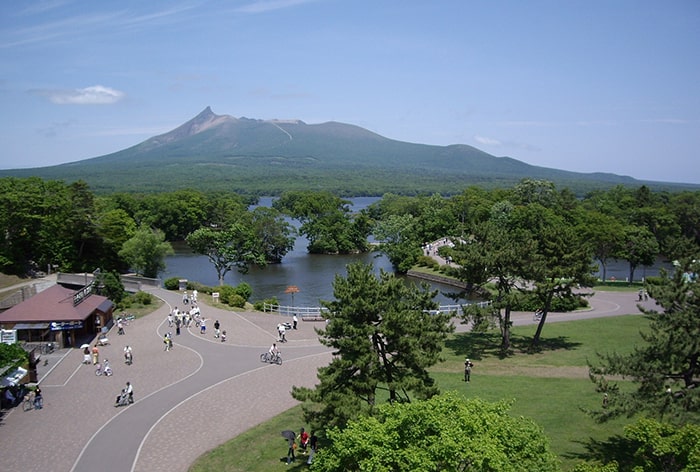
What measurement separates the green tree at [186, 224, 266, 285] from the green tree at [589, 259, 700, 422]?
36364 millimetres

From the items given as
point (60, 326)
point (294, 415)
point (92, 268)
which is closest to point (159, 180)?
point (92, 268)

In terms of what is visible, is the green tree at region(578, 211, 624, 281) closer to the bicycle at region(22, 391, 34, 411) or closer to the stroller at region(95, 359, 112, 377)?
the stroller at region(95, 359, 112, 377)

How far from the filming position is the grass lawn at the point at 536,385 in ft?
50.9

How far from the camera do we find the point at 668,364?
537 inches

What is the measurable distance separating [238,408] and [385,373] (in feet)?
21.9

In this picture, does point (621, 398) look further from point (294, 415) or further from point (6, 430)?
point (6, 430)

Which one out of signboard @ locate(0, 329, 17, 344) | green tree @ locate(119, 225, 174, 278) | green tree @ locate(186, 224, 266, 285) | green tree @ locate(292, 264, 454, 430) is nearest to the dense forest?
green tree @ locate(186, 224, 266, 285)

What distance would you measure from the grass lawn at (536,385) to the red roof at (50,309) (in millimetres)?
14239

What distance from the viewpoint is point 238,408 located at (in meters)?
19.3

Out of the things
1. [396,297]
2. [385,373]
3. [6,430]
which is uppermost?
[396,297]

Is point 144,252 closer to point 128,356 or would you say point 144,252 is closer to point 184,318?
point 184,318

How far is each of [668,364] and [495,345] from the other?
13047 millimetres

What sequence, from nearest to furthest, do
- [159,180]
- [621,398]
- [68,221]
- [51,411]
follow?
[621,398] < [51,411] < [68,221] < [159,180]

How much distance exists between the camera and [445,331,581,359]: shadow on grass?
25188mm
